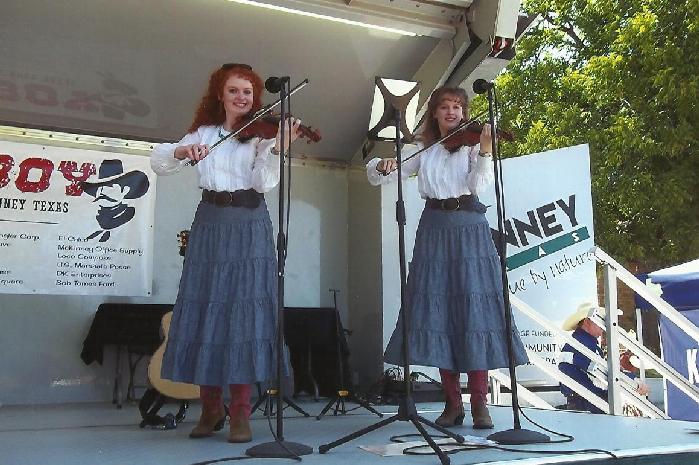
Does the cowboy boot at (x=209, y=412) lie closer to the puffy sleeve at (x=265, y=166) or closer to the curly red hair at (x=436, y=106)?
Answer: the puffy sleeve at (x=265, y=166)

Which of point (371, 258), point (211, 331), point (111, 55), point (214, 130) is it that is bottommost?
point (211, 331)

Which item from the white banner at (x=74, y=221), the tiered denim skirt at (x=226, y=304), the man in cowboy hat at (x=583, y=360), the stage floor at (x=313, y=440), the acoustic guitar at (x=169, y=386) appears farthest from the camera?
the man in cowboy hat at (x=583, y=360)

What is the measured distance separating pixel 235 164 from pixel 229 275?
0.46 m

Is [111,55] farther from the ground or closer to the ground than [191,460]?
farther from the ground

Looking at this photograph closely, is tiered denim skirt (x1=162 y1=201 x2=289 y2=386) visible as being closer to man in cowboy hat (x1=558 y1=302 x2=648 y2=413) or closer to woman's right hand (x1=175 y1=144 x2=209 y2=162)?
woman's right hand (x1=175 y1=144 x2=209 y2=162)

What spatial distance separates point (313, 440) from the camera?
2820mm

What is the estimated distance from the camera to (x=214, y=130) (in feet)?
9.57

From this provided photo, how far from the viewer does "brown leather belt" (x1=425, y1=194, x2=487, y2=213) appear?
322 cm

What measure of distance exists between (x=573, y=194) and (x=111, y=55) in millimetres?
4012

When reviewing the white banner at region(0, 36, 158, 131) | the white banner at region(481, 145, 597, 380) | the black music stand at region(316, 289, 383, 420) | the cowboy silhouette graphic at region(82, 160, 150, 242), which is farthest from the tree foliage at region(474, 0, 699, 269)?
the white banner at region(0, 36, 158, 131)

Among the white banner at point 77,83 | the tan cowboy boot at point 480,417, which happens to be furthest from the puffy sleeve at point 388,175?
the white banner at point 77,83

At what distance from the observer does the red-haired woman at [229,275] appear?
2.68 meters

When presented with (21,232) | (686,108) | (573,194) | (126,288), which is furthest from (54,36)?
(686,108)

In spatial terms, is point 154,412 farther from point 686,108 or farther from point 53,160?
point 686,108
